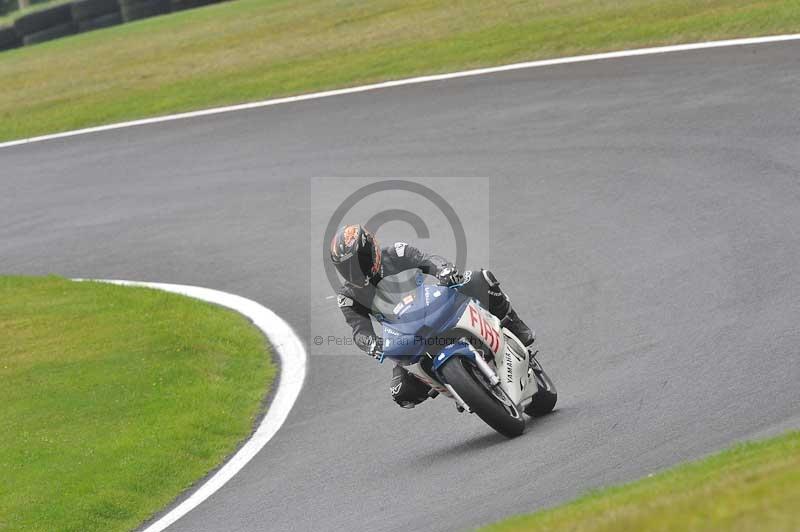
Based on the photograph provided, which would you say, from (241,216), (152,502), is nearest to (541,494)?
(152,502)

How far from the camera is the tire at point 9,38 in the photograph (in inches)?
1290

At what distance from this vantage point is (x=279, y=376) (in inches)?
480

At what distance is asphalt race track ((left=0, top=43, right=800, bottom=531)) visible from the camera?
8.34 meters

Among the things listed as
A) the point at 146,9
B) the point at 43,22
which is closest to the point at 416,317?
the point at 146,9

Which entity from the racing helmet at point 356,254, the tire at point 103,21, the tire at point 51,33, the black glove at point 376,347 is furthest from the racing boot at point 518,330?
the tire at point 51,33

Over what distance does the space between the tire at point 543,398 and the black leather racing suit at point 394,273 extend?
0.67 metres

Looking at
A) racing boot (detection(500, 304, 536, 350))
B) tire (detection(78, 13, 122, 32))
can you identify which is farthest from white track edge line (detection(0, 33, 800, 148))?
tire (detection(78, 13, 122, 32))

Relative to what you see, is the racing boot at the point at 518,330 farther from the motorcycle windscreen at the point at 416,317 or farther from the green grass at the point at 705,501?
the green grass at the point at 705,501

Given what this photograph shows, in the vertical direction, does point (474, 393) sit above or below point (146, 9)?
above

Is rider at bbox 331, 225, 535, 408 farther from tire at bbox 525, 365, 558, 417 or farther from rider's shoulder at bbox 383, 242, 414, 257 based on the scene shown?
tire at bbox 525, 365, 558, 417

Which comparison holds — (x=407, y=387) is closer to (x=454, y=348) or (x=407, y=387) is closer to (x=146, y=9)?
(x=454, y=348)

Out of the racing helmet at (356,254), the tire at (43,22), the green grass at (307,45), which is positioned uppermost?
the racing helmet at (356,254)

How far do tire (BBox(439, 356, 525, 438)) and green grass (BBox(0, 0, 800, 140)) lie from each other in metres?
11.0

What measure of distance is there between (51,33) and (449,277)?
2657 centimetres
